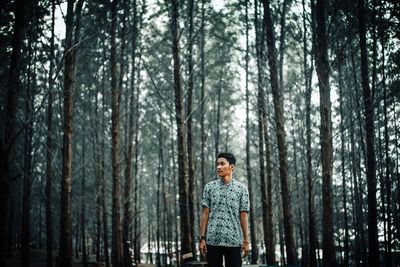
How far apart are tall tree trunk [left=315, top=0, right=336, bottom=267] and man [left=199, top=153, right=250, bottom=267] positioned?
398cm

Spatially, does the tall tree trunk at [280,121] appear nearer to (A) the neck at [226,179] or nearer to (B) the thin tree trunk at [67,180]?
(B) the thin tree trunk at [67,180]

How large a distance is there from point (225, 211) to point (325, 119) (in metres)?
4.29

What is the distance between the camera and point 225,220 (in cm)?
336

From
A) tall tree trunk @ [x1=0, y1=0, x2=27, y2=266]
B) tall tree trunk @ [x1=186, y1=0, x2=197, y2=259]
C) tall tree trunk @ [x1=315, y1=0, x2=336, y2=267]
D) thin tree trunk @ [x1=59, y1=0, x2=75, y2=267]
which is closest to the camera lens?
tall tree trunk @ [x1=0, y1=0, x2=27, y2=266]

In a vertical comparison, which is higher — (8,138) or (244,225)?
(8,138)

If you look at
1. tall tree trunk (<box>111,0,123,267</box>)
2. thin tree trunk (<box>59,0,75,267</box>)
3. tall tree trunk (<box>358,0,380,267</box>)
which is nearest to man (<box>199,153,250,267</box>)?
thin tree trunk (<box>59,0,75,267</box>)

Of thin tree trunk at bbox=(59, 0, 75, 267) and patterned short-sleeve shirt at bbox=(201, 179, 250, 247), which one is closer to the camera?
patterned short-sleeve shirt at bbox=(201, 179, 250, 247)

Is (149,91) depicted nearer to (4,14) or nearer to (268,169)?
(268,169)

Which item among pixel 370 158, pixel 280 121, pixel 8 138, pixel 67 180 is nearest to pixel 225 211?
pixel 8 138

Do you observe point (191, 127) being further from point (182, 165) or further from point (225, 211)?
point (225, 211)

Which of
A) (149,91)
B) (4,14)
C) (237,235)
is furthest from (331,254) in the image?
(149,91)

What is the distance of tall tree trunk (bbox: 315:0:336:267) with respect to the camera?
6.93 m

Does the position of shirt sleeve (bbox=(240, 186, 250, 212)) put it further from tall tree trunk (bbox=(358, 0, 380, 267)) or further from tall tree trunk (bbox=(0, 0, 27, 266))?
tall tree trunk (bbox=(358, 0, 380, 267))

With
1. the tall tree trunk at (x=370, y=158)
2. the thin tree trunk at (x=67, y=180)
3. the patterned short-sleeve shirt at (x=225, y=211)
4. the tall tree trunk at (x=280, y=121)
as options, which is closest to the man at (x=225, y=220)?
the patterned short-sleeve shirt at (x=225, y=211)
